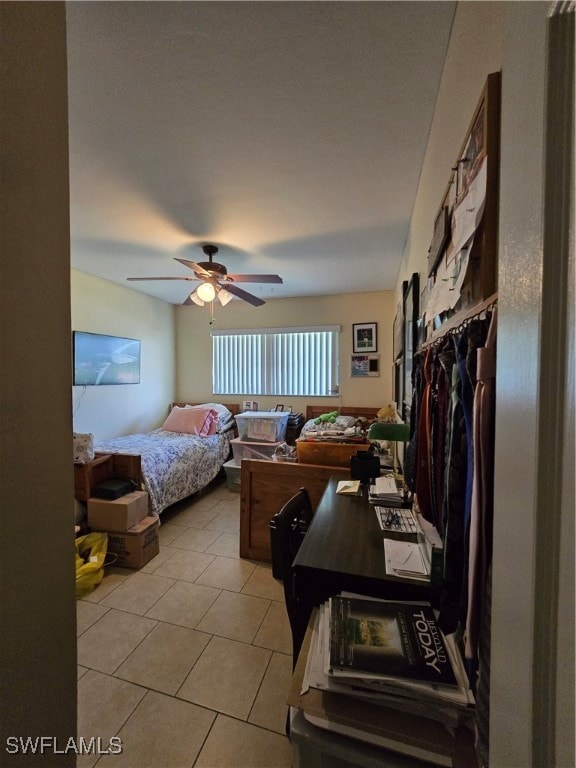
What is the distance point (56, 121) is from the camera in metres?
0.63

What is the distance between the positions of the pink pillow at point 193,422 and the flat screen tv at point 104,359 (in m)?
0.78

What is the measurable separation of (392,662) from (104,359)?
13.2 ft

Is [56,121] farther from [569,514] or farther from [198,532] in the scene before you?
[198,532]

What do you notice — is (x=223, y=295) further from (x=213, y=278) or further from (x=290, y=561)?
(x=290, y=561)

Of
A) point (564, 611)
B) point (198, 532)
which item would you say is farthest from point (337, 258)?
point (564, 611)

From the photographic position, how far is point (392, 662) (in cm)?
74

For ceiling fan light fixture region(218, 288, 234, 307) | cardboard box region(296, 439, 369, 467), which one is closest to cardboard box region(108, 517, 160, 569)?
cardboard box region(296, 439, 369, 467)

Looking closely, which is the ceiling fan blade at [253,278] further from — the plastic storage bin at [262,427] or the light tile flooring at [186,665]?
the light tile flooring at [186,665]

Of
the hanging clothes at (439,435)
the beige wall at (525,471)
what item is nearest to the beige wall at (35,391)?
the beige wall at (525,471)

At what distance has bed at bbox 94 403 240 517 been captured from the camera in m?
2.82

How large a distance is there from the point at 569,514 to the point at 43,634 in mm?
887

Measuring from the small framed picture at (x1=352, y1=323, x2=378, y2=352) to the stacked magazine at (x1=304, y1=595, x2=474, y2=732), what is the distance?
3653mm

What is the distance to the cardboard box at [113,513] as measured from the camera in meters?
2.30

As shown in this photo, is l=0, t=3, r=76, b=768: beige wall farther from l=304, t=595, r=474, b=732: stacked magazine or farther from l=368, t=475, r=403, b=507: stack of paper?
l=368, t=475, r=403, b=507: stack of paper
